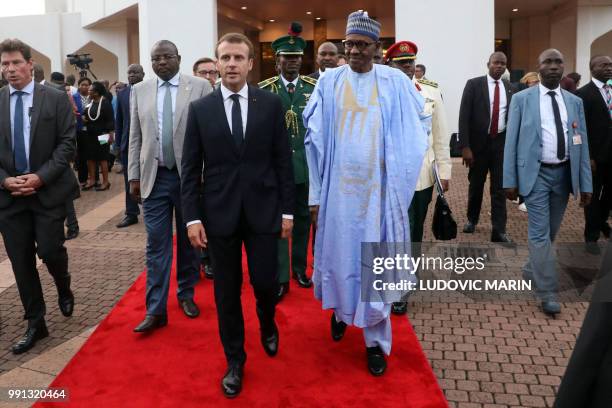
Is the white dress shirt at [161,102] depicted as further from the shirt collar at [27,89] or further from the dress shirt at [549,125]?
the dress shirt at [549,125]

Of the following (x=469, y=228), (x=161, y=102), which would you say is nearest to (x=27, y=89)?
(x=161, y=102)

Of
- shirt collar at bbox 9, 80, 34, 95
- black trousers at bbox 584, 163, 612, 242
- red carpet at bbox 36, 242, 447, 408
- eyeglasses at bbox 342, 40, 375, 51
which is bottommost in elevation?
red carpet at bbox 36, 242, 447, 408

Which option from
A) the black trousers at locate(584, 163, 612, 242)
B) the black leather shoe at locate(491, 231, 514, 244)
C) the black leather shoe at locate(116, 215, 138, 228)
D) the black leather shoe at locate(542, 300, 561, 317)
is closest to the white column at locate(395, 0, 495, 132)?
the black trousers at locate(584, 163, 612, 242)

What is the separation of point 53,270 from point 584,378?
4.22 meters

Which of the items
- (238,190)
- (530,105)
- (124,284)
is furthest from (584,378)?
(124,284)

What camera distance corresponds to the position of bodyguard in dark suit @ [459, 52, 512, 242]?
6992 mm

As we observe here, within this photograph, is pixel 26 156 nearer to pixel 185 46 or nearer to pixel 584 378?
pixel 584 378

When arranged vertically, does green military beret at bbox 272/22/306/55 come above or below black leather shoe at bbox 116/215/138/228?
above

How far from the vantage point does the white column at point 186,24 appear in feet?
50.4

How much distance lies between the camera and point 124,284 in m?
5.82

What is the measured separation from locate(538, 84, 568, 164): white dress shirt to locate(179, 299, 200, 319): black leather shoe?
10.5ft

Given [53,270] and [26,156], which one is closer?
[26,156]

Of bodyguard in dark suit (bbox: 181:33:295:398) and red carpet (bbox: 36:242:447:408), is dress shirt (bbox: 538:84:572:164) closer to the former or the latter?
red carpet (bbox: 36:242:447:408)

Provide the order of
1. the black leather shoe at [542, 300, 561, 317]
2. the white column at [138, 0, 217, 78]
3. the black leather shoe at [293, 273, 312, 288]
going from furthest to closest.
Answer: the white column at [138, 0, 217, 78] → the black leather shoe at [293, 273, 312, 288] → the black leather shoe at [542, 300, 561, 317]
